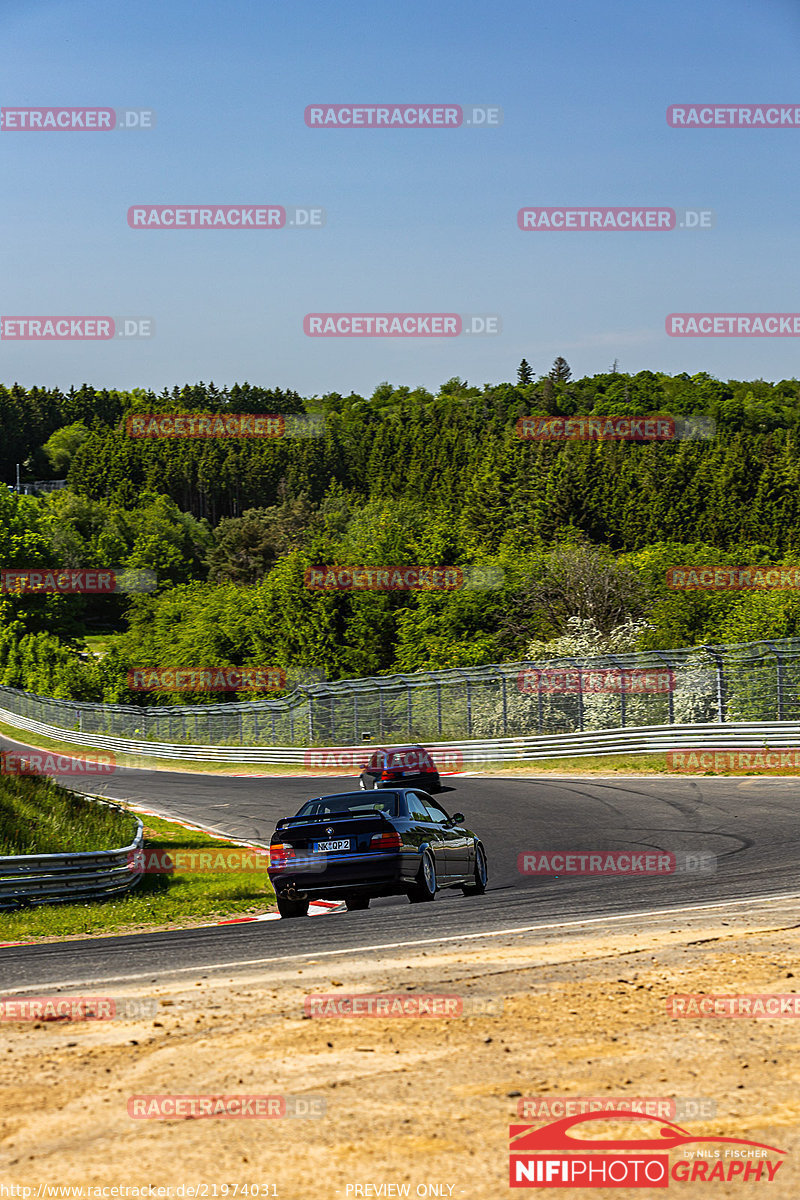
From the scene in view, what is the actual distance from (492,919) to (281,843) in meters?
3.08

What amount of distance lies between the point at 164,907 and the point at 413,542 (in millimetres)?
64813

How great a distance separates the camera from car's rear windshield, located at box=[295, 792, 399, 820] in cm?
1255

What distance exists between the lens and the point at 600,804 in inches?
820

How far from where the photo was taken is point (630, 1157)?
4.51 meters

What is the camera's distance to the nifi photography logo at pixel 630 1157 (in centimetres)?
435

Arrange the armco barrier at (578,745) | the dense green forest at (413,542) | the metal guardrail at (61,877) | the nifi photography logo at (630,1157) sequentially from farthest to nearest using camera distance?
the dense green forest at (413,542), the armco barrier at (578,745), the metal guardrail at (61,877), the nifi photography logo at (630,1157)

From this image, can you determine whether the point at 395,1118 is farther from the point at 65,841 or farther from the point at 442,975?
the point at 65,841
